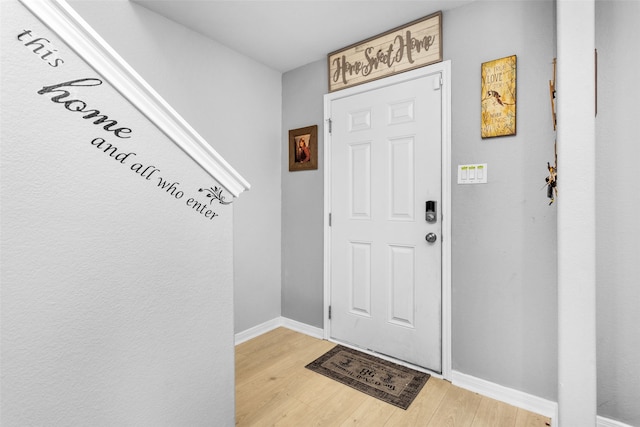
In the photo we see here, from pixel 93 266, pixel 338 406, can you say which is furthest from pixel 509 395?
pixel 93 266

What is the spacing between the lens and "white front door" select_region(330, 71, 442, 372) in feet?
6.88

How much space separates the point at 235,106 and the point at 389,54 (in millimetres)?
1298

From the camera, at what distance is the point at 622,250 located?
1.54m

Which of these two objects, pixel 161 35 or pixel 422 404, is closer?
pixel 422 404

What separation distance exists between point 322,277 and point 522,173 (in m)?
1.68

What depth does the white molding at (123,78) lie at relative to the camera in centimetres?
80

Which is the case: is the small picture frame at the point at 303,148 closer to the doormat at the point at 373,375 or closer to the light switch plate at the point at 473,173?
the light switch plate at the point at 473,173

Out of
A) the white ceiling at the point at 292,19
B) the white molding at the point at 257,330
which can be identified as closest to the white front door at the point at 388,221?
the white ceiling at the point at 292,19

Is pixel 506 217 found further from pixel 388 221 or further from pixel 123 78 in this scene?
pixel 123 78

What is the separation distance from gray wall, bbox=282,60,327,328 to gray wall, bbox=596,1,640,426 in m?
1.82

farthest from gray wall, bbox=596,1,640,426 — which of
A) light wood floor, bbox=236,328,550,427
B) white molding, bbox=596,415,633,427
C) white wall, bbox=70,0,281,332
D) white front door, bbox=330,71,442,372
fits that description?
white wall, bbox=70,0,281,332

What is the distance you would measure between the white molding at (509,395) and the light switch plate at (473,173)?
4.09 ft

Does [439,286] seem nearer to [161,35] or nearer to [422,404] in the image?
[422,404]

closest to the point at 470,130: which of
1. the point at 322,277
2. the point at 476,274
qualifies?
the point at 476,274
